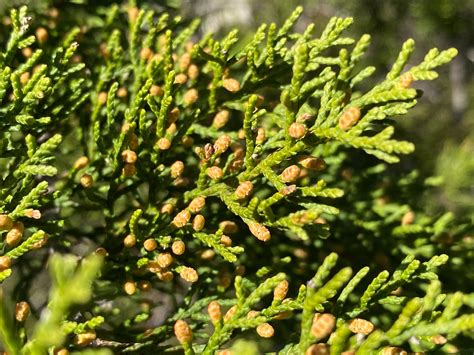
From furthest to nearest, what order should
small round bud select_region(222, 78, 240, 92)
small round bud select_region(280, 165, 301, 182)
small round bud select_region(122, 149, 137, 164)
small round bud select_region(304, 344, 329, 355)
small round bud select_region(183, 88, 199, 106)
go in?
small round bud select_region(183, 88, 199, 106), small round bud select_region(222, 78, 240, 92), small round bud select_region(122, 149, 137, 164), small round bud select_region(280, 165, 301, 182), small round bud select_region(304, 344, 329, 355)

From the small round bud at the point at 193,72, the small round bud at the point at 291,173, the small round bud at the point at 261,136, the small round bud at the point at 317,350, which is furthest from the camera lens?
A: the small round bud at the point at 193,72

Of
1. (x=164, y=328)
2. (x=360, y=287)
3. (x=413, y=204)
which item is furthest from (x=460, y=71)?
(x=164, y=328)

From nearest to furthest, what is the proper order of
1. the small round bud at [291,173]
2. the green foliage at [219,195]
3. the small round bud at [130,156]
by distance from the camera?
1. the green foliage at [219,195]
2. the small round bud at [291,173]
3. the small round bud at [130,156]

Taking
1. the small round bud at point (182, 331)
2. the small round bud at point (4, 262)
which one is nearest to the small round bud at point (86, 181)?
the small round bud at point (4, 262)

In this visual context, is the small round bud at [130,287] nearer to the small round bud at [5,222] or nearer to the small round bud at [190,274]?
the small round bud at [190,274]

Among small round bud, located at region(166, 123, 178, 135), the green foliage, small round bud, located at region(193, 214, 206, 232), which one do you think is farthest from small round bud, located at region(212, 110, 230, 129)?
small round bud, located at region(193, 214, 206, 232)

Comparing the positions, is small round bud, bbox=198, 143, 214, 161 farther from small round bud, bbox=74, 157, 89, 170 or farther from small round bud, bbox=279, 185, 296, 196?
small round bud, bbox=74, 157, 89, 170

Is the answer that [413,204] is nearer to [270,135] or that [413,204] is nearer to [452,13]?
[270,135]
